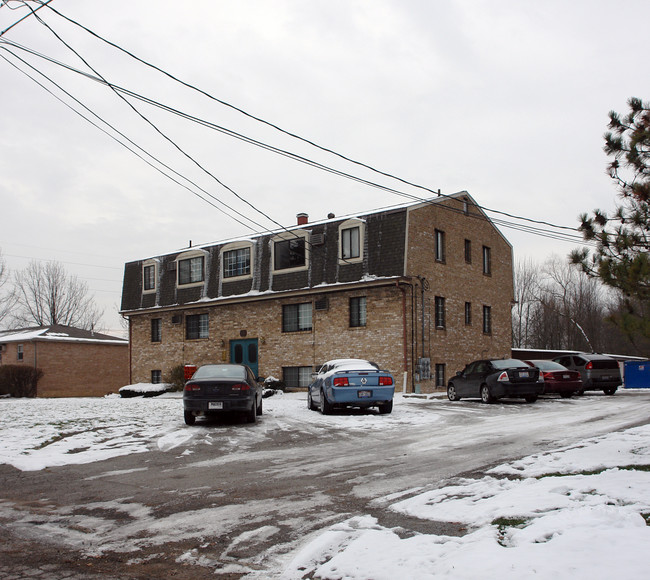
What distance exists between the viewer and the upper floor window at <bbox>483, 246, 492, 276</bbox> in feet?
103

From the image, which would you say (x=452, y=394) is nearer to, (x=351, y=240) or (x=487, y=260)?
(x=351, y=240)

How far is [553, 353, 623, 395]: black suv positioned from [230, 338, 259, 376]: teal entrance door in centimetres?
1421

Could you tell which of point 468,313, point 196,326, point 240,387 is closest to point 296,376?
point 196,326

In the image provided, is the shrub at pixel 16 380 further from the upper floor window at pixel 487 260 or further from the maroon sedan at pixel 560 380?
the maroon sedan at pixel 560 380

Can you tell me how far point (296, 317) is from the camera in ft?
95.1

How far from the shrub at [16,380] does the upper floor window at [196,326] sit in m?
7.79

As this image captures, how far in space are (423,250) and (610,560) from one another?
74.9 feet

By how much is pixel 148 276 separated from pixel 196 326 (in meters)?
4.78

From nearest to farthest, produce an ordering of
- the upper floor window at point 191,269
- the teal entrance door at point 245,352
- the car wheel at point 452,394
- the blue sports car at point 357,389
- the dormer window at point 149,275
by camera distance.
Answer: the blue sports car at point 357,389 < the car wheel at point 452,394 < the teal entrance door at point 245,352 < the upper floor window at point 191,269 < the dormer window at point 149,275

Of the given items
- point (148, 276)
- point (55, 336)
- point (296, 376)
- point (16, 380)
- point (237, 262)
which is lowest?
point (16, 380)

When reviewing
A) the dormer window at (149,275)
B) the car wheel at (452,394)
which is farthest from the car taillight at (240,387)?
the dormer window at (149,275)

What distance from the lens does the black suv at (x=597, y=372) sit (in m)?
24.3

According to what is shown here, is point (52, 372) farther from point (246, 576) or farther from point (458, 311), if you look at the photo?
point (246, 576)

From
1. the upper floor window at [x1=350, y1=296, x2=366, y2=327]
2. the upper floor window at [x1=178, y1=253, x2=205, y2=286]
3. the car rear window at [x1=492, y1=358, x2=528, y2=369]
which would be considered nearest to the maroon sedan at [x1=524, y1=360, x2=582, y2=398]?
the car rear window at [x1=492, y1=358, x2=528, y2=369]
